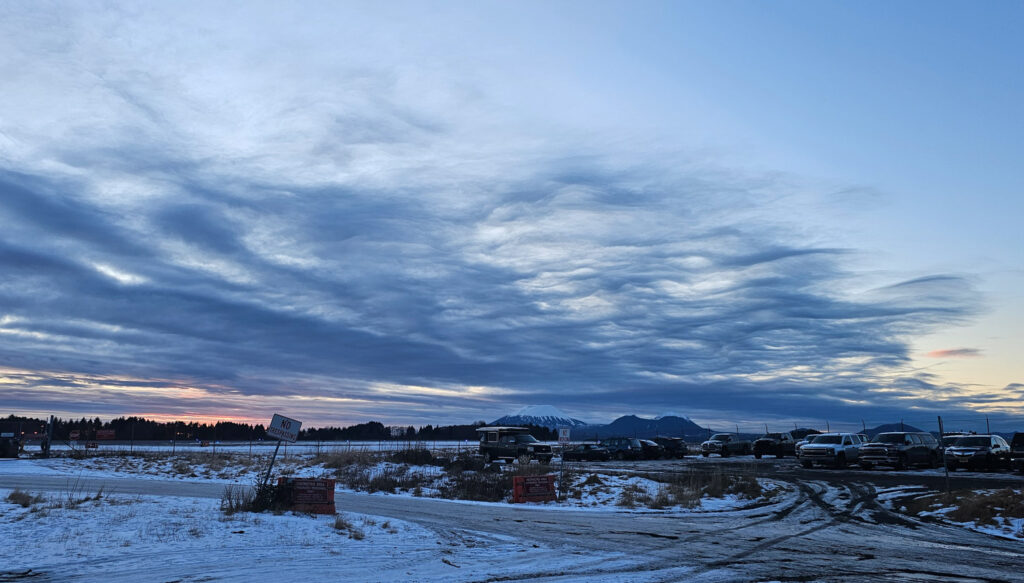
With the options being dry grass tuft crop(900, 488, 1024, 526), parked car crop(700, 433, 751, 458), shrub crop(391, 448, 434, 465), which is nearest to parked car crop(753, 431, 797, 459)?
parked car crop(700, 433, 751, 458)

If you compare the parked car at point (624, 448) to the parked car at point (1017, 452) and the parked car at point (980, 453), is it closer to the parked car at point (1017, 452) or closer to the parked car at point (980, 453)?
the parked car at point (980, 453)

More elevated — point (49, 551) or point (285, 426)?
point (285, 426)

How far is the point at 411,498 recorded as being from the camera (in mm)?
24672

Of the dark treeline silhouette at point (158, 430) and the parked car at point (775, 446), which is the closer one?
the parked car at point (775, 446)

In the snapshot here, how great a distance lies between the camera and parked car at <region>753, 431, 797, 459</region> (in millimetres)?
52219

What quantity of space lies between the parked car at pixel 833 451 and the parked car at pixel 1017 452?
6.72 meters

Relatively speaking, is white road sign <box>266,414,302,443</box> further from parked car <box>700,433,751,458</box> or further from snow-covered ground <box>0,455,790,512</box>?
parked car <box>700,433,751,458</box>

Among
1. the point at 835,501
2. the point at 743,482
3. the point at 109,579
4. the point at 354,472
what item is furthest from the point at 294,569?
the point at 354,472

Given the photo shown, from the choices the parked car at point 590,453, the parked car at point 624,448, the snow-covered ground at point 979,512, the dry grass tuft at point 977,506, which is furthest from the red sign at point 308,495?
the parked car at point 624,448

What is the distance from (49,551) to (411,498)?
544 inches

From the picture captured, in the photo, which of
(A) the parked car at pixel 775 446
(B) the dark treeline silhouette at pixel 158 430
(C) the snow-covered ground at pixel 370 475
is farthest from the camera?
(B) the dark treeline silhouette at pixel 158 430

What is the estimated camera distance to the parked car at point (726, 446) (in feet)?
181

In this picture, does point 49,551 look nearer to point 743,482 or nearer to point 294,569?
point 294,569

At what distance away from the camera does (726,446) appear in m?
55.0
